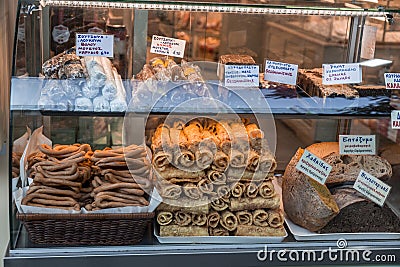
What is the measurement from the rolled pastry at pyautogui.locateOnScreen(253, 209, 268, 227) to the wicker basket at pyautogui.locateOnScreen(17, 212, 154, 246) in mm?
327

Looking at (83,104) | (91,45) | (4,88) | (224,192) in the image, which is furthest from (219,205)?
(4,88)

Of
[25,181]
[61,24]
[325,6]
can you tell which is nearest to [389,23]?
[325,6]

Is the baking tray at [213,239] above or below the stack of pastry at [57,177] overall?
below

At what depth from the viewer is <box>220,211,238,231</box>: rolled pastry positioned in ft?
6.09

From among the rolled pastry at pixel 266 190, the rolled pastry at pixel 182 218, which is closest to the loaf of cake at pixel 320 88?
the rolled pastry at pixel 266 190

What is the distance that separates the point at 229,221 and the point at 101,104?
0.53 m

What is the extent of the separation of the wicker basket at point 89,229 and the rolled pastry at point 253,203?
10.5 inches

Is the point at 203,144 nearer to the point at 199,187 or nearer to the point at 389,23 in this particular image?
the point at 199,187

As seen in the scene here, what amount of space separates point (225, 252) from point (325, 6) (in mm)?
827

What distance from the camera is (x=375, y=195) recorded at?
1991 mm

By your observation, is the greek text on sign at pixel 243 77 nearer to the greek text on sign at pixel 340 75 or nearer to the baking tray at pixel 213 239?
the greek text on sign at pixel 340 75

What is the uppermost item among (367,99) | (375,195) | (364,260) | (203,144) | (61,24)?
(61,24)

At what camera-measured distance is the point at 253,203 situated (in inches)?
74.0

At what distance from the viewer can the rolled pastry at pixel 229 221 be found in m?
1.86
